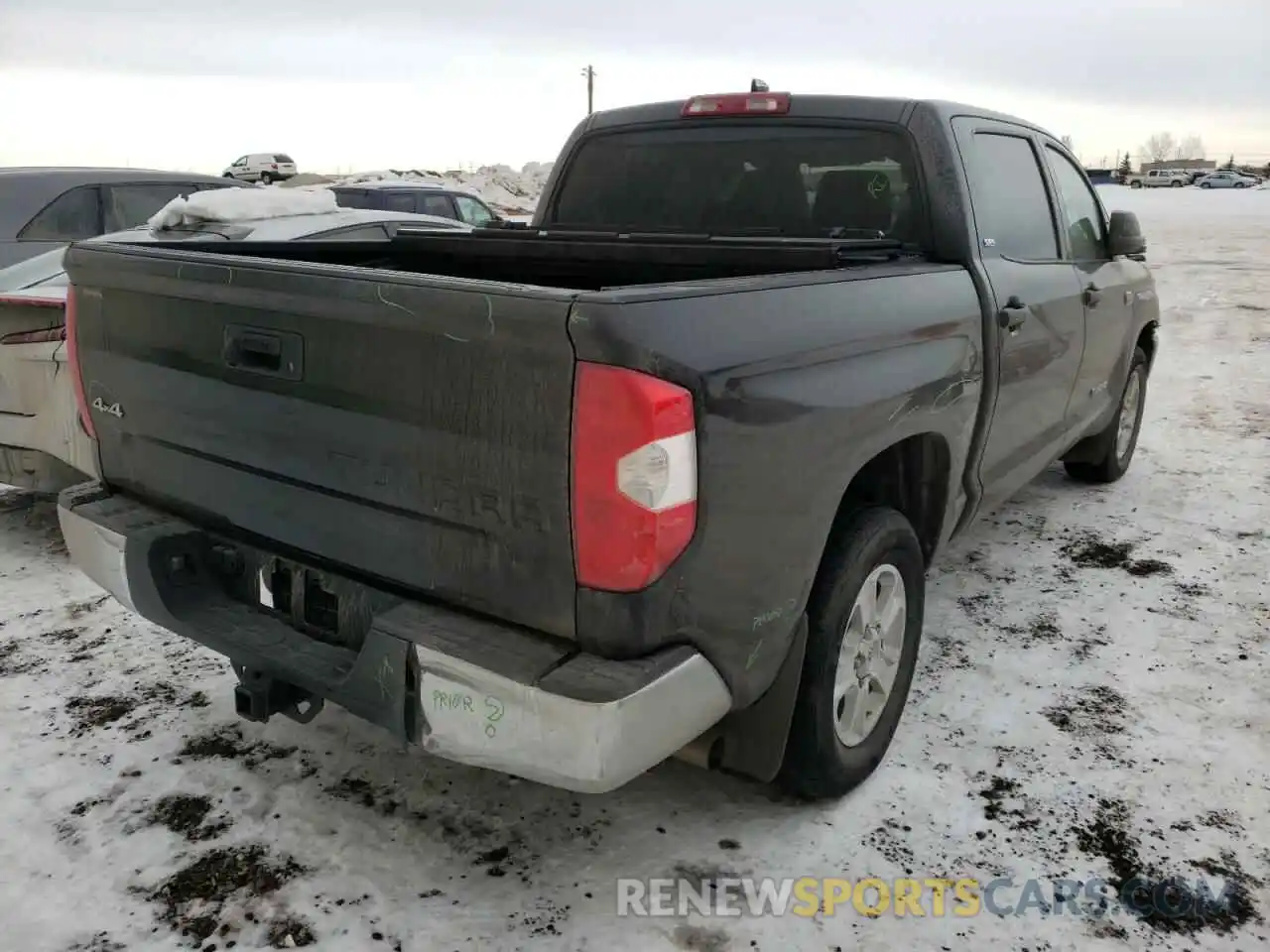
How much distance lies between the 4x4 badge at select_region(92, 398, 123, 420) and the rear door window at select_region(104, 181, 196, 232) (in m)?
5.36

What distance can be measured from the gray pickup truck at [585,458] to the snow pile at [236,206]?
3.31 m

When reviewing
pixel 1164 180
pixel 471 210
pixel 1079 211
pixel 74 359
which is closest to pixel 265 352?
pixel 74 359

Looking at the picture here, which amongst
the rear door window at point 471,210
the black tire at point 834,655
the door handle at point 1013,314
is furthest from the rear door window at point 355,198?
the black tire at point 834,655

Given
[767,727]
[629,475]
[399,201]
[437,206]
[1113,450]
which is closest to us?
[629,475]

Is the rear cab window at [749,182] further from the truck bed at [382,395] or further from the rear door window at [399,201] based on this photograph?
the rear door window at [399,201]

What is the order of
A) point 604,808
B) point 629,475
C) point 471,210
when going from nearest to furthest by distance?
point 629,475 < point 604,808 < point 471,210

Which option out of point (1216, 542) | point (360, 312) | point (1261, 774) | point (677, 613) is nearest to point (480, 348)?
point (360, 312)

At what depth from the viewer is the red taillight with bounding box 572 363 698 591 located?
1.91 meters

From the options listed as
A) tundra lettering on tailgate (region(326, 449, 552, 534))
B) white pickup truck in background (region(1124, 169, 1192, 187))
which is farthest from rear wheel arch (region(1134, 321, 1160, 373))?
white pickup truck in background (region(1124, 169, 1192, 187))

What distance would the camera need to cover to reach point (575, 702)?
1941 millimetres

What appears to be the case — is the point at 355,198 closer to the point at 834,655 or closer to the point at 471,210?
the point at 471,210

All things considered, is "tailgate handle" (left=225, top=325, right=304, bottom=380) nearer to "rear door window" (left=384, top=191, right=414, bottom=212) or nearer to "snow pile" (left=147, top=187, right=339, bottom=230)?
"snow pile" (left=147, top=187, right=339, bottom=230)

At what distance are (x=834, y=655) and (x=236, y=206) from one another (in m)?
5.53

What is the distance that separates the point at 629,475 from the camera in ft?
6.35
